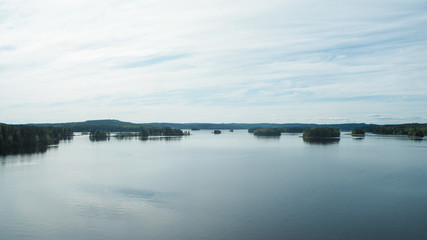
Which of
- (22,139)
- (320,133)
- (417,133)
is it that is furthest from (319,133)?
(22,139)

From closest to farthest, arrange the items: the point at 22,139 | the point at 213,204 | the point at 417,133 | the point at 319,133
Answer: the point at 213,204, the point at 22,139, the point at 417,133, the point at 319,133

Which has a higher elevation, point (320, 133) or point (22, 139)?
point (320, 133)

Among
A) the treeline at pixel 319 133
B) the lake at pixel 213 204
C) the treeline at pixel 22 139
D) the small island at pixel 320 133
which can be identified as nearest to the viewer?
the lake at pixel 213 204

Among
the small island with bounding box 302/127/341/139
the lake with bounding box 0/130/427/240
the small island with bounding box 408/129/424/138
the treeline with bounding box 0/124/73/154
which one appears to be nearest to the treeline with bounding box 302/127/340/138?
the small island with bounding box 302/127/341/139

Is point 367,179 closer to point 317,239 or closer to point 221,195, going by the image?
point 221,195

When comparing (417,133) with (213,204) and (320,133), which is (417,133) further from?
(213,204)

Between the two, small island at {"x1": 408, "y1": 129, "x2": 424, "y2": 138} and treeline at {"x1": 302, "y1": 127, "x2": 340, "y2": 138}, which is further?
treeline at {"x1": 302, "y1": 127, "x2": 340, "y2": 138}

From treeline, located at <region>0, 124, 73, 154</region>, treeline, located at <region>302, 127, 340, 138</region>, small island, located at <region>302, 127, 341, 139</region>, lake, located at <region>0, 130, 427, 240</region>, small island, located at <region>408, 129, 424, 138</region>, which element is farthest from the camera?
treeline, located at <region>302, 127, 340, 138</region>

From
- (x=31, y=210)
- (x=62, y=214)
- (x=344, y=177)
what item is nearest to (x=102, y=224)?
(x=62, y=214)

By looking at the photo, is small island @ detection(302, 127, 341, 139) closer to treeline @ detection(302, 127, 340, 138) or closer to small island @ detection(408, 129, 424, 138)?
treeline @ detection(302, 127, 340, 138)

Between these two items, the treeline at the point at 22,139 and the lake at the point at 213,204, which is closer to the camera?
the lake at the point at 213,204

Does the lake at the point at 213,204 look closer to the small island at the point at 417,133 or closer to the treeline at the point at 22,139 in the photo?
the treeline at the point at 22,139

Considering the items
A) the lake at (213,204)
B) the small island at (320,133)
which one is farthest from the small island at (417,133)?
the lake at (213,204)

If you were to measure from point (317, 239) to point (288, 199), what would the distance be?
6.53 m
